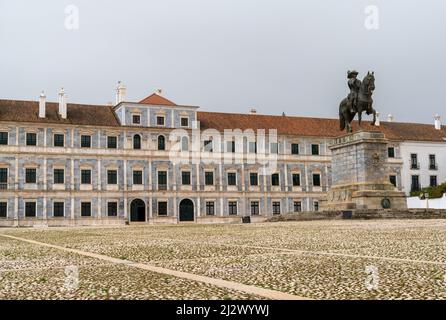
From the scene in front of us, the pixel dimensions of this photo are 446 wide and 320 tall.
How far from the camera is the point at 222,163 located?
53.7 metres

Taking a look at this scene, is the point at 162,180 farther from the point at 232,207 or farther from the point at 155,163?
the point at 232,207

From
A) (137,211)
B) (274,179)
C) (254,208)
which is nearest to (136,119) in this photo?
(137,211)

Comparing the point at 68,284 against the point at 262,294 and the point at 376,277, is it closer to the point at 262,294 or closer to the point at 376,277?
the point at 262,294

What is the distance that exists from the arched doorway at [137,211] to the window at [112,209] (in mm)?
1363

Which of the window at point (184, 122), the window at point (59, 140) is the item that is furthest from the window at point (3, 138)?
the window at point (184, 122)

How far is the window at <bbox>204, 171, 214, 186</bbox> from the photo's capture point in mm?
52875

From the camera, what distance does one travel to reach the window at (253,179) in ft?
178

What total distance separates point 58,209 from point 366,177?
27627 millimetres

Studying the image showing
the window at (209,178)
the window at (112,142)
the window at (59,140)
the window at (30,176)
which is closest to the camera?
the window at (30,176)

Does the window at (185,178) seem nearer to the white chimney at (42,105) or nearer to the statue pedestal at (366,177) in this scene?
the white chimney at (42,105)

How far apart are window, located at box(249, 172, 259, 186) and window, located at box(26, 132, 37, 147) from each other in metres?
19.1

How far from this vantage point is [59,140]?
48656 mm

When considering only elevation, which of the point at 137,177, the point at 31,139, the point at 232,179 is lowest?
the point at 232,179
